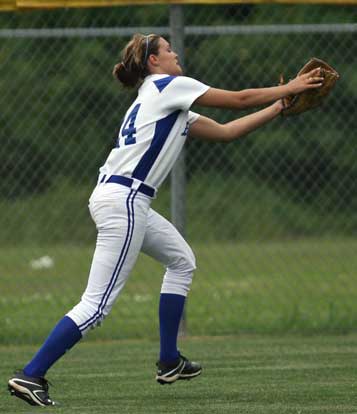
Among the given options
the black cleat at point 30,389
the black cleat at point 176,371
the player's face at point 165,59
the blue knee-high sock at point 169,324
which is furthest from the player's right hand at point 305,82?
the black cleat at point 30,389

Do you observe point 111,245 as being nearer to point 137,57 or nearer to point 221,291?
point 137,57


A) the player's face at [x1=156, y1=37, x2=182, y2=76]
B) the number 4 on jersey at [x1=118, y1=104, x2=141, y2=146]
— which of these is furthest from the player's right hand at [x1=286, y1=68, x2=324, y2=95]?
the number 4 on jersey at [x1=118, y1=104, x2=141, y2=146]

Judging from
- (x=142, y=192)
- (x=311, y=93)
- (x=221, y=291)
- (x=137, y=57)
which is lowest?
(x=221, y=291)

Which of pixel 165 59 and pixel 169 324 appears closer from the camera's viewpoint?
pixel 165 59

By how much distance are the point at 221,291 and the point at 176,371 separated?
503 centimetres

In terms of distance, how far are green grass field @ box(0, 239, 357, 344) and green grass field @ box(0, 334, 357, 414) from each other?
337 millimetres

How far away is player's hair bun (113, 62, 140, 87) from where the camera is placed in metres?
6.46

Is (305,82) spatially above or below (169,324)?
above

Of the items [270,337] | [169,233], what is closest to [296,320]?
[270,337]

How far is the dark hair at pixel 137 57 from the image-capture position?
21.1ft

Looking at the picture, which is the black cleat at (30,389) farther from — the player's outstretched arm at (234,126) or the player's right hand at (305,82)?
the player's right hand at (305,82)

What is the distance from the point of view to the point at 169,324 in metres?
6.60

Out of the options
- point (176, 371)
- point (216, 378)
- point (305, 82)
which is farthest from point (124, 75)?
point (216, 378)

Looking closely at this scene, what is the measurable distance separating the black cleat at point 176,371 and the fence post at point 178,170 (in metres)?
2.72
